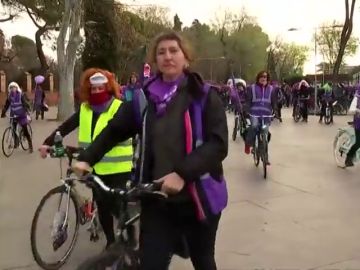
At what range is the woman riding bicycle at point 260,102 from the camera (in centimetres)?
988

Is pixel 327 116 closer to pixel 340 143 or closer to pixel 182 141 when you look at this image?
pixel 340 143

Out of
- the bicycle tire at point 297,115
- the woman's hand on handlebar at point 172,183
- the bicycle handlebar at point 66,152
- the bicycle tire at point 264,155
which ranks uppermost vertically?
the woman's hand on handlebar at point 172,183

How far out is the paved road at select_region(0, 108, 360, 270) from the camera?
199 inches

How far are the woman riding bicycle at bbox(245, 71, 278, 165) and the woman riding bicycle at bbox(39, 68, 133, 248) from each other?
17.4 feet

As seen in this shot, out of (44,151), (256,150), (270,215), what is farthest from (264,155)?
(44,151)

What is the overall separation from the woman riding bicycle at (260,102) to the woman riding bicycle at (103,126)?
5305 millimetres

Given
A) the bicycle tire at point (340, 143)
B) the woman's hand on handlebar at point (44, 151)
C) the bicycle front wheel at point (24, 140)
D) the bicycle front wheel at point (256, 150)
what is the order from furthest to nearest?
1. the bicycle front wheel at point (24, 140)
2. the bicycle tire at point (340, 143)
3. the bicycle front wheel at point (256, 150)
4. the woman's hand on handlebar at point (44, 151)

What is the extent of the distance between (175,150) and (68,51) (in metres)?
20.1

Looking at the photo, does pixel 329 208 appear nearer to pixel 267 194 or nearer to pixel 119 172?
pixel 267 194

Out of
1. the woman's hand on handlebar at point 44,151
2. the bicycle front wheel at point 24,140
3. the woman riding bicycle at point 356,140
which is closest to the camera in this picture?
the woman's hand on handlebar at point 44,151

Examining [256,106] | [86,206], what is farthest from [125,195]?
[256,106]

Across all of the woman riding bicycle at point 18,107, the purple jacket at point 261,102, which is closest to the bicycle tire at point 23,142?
the woman riding bicycle at point 18,107

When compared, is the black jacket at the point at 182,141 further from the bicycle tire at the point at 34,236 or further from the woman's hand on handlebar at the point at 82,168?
the bicycle tire at the point at 34,236

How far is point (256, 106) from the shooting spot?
9930mm
